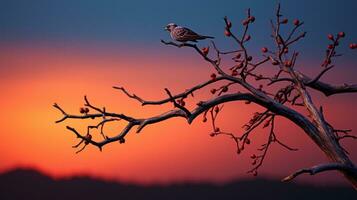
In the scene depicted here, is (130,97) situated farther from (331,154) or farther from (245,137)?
(331,154)

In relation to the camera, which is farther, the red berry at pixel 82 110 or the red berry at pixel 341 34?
the red berry at pixel 341 34

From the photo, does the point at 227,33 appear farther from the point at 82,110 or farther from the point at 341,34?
the point at 82,110

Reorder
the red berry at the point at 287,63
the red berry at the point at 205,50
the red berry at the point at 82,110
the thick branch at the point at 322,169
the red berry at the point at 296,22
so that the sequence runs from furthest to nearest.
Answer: the red berry at the point at 287,63 → the red berry at the point at 296,22 → the red berry at the point at 205,50 → the red berry at the point at 82,110 → the thick branch at the point at 322,169

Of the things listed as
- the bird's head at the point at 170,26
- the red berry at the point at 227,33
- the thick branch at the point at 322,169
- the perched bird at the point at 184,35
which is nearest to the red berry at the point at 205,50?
the perched bird at the point at 184,35

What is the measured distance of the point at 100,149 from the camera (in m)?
4.91

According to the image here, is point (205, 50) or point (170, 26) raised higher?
point (170, 26)

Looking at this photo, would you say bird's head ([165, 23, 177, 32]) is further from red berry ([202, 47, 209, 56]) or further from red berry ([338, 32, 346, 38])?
red berry ([338, 32, 346, 38])

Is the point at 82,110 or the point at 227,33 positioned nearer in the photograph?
the point at 82,110

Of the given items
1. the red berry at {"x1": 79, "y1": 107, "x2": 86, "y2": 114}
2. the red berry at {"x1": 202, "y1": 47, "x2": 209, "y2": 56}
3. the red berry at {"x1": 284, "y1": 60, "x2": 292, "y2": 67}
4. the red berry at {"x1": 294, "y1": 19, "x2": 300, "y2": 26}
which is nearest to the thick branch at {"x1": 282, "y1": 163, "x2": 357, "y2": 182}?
the red berry at {"x1": 284, "y1": 60, "x2": 292, "y2": 67}

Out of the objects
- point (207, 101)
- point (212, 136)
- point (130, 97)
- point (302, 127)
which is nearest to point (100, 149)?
point (130, 97)

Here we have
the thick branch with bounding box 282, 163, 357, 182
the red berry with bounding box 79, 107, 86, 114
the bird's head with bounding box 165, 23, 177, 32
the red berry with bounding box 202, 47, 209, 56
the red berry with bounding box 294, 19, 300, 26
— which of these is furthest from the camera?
the red berry with bounding box 294, 19, 300, 26

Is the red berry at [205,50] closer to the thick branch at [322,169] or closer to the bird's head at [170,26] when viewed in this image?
the bird's head at [170,26]

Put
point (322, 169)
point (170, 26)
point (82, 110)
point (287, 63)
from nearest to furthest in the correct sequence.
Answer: point (322, 169)
point (82, 110)
point (170, 26)
point (287, 63)

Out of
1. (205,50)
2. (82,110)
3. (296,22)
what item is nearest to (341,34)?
(296,22)
